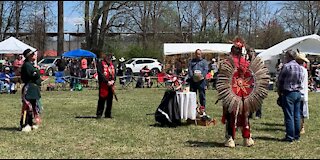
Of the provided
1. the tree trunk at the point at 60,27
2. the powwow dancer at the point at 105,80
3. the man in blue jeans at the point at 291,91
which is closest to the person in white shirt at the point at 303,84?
the man in blue jeans at the point at 291,91

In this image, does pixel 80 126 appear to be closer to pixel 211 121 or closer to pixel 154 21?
pixel 211 121

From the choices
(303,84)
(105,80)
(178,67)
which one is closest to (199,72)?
Answer: (105,80)

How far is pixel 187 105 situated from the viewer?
10.7 m

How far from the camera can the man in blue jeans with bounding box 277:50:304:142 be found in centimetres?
874

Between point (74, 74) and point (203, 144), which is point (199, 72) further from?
point (74, 74)

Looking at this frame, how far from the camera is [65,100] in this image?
17250 millimetres

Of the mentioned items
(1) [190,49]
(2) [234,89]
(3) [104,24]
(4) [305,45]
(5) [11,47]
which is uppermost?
(3) [104,24]

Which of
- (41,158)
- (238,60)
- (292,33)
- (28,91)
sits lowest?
(41,158)

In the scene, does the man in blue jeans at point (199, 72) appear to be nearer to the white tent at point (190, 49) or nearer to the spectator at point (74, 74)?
the spectator at point (74, 74)

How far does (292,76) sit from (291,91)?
26 cm

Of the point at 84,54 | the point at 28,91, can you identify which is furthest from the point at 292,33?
the point at 28,91

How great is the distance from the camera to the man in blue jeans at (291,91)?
874 cm

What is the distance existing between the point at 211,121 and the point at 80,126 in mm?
2728

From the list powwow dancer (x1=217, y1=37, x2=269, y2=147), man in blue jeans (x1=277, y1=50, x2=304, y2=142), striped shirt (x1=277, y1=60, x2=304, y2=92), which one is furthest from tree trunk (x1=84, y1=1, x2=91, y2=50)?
powwow dancer (x1=217, y1=37, x2=269, y2=147)
